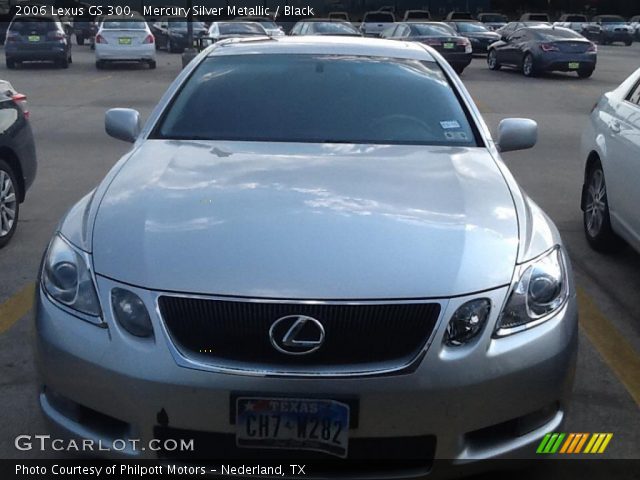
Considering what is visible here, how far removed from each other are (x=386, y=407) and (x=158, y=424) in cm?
72

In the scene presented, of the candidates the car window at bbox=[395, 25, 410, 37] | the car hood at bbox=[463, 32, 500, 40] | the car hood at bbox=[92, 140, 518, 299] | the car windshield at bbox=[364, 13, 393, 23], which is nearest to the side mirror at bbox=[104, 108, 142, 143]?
the car hood at bbox=[92, 140, 518, 299]

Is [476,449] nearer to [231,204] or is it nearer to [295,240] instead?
[295,240]

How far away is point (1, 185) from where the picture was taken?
6.42m

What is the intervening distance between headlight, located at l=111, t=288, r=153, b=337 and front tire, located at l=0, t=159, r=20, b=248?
3.75m

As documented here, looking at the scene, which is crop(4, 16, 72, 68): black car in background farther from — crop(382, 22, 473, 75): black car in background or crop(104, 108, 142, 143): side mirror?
crop(104, 108, 142, 143): side mirror

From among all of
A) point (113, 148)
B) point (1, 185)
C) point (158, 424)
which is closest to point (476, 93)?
point (113, 148)

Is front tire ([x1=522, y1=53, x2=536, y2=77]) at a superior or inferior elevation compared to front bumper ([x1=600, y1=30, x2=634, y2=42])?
superior

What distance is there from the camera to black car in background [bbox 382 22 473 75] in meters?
24.8

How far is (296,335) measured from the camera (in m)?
2.91

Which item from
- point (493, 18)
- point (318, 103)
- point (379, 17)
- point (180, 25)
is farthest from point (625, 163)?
point (493, 18)

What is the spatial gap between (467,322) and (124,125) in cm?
264

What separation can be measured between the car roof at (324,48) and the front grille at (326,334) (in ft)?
8.47

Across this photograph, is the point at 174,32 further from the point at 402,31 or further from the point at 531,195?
the point at 531,195

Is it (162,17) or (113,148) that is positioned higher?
(113,148)
